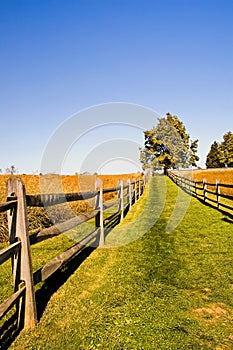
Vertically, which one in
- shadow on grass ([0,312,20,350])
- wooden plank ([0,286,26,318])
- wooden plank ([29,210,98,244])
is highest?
wooden plank ([29,210,98,244])

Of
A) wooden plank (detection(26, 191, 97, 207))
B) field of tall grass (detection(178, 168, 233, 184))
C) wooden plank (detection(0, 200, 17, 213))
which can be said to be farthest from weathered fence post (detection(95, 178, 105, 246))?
field of tall grass (detection(178, 168, 233, 184))

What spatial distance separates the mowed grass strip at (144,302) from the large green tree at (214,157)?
230 ft

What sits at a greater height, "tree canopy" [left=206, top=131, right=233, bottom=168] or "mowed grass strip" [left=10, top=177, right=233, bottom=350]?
"tree canopy" [left=206, top=131, right=233, bottom=168]

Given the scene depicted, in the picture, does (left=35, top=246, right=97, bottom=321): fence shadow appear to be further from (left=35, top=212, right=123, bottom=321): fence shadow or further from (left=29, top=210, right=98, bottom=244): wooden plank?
(left=29, top=210, right=98, bottom=244): wooden plank

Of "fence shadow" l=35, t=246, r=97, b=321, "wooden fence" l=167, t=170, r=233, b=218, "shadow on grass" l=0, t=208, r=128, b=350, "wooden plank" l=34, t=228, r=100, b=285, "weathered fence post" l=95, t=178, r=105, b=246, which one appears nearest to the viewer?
"shadow on grass" l=0, t=208, r=128, b=350

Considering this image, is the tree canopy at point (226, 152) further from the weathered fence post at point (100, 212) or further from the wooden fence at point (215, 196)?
the weathered fence post at point (100, 212)

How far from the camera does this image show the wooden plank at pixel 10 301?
2.51 m

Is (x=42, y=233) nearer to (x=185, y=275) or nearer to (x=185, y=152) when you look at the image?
(x=185, y=275)

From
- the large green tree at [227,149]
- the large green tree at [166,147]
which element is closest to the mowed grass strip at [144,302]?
the large green tree at [166,147]

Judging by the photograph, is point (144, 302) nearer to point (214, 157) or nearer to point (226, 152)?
point (226, 152)

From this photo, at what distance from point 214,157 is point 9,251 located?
81.5m

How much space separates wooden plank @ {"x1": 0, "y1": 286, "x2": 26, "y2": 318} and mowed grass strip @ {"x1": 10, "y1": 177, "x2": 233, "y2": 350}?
43 centimetres

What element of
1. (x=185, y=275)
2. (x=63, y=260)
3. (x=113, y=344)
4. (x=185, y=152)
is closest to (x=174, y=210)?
(x=185, y=275)

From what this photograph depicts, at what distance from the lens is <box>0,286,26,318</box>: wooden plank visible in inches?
99.0
